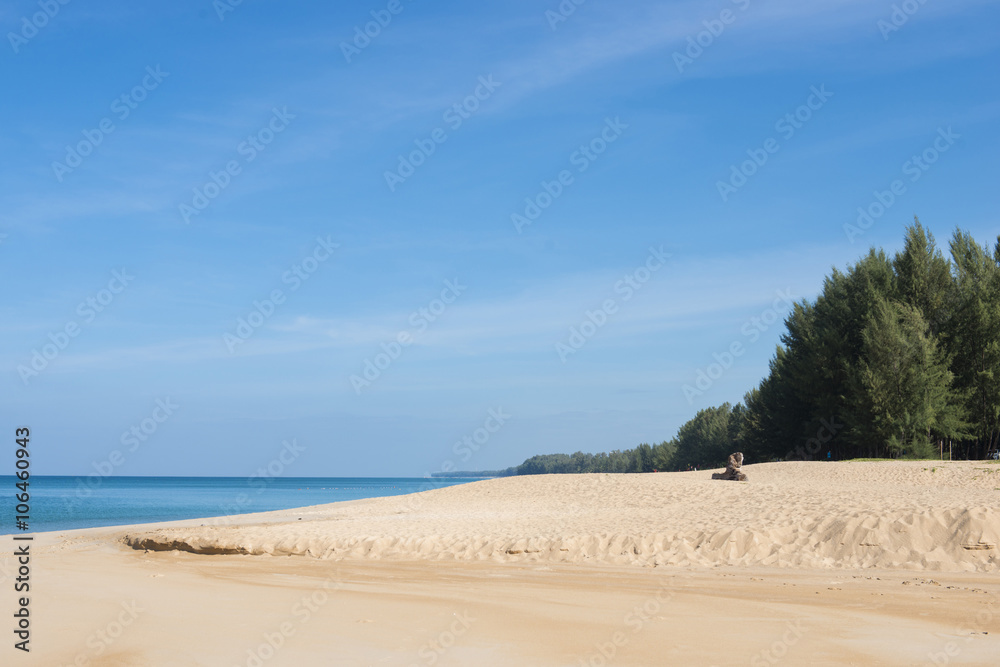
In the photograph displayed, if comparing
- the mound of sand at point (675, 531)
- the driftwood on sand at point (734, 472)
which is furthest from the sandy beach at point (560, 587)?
the driftwood on sand at point (734, 472)

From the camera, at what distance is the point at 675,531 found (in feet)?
39.7


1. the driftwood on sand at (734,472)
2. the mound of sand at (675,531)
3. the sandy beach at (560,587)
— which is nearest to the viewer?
the sandy beach at (560,587)

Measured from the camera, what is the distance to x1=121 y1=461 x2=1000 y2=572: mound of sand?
10.4 m

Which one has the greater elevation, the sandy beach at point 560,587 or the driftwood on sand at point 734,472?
the driftwood on sand at point 734,472

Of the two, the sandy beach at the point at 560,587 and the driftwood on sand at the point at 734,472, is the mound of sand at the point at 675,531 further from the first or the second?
the driftwood on sand at the point at 734,472

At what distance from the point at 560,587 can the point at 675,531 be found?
3.78m

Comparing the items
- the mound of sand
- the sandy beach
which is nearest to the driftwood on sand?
the mound of sand

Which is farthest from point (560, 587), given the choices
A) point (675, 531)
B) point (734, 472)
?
point (734, 472)

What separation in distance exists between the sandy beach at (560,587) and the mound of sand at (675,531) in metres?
0.05

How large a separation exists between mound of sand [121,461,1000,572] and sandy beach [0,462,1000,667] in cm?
5

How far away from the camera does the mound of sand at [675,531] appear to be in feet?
34.3

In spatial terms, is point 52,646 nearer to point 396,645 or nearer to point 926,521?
point 396,645

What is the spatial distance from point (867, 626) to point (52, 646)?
709 centimetres

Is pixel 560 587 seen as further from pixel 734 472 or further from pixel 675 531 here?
pixel 734 472
